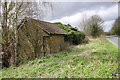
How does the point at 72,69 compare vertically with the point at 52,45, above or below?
below

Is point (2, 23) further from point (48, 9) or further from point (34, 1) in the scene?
point (48, 9)

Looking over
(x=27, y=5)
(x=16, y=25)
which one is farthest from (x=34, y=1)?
(x=16, y=25)

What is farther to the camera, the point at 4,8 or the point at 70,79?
the point at 4,8

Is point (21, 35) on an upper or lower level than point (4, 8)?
lower

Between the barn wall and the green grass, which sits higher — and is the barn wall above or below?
above

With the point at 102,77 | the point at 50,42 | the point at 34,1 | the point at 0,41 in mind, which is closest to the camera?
the point at 102,77

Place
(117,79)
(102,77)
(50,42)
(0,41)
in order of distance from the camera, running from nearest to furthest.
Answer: (117,79) → (102,77) → (0,41) → (50,42)

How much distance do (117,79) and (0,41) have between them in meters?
9.06

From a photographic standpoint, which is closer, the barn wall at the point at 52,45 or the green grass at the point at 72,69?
the green grass at the point at 72,69

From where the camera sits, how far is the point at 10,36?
27.9ft

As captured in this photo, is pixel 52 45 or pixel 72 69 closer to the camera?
pixel 72 69

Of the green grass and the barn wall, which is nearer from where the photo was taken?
the green grass

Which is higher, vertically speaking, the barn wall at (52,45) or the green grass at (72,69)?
the barn wall at (52,45)

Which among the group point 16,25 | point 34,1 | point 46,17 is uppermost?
point 34,1
